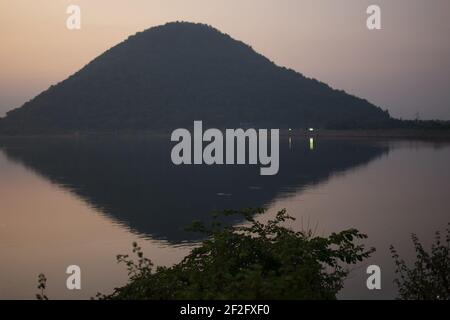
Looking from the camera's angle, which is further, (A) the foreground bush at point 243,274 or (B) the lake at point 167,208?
(B) the lake at point 167,208

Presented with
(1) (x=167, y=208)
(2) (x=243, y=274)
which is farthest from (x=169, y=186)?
(2) (x=243, y=274)

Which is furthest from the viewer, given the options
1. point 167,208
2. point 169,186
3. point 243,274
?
point 169,186

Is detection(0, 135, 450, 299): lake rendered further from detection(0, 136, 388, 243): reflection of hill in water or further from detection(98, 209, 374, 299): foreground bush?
detection(98, 209, 374, 299): foreground bush

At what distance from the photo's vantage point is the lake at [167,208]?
2141 cm

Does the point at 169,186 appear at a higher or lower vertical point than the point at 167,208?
higher

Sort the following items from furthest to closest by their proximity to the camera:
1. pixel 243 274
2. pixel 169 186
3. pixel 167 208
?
pixel 169 186 < pixel 167 208 < pixel 243 274

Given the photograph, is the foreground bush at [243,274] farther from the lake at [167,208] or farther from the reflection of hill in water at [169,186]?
the reflection of hill in water at [169,186]

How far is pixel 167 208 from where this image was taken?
37.3 metres

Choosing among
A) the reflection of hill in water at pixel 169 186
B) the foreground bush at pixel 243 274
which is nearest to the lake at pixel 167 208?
the reflection of hill in water at pixel 169 186

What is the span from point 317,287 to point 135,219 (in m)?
24.7

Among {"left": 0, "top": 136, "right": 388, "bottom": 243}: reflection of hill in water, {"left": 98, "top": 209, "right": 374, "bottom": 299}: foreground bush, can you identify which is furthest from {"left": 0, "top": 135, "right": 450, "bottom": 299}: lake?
{"left": 98, "top": 209, "right": 374, "bottom": 299}: foreground bush

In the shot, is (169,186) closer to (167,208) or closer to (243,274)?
(167,208)

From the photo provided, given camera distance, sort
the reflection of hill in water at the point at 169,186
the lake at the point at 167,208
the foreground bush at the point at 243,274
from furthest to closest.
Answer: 1. the reflection of hill in water at the point at 169,186
2. the lake at the point at 167,208
3. the foreground bush at the point at 243,274
